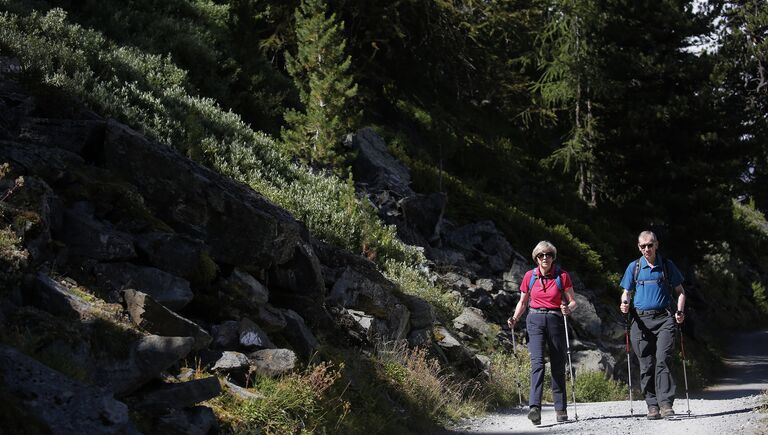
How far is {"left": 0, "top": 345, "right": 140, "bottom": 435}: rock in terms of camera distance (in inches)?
157

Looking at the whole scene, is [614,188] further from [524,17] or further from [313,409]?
[313,409]

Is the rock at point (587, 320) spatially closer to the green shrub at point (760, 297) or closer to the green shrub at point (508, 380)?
the green shrub at point (508, 380)

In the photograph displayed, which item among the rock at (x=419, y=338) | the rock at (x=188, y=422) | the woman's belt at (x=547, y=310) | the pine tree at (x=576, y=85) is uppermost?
the pine tree at (x=576, y=85)

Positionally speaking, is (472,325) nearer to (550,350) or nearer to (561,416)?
(550,350)

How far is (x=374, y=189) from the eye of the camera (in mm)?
17094

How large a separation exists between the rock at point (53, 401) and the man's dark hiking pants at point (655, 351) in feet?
21.4

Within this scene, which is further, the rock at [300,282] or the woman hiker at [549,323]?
the rock at [300,282]

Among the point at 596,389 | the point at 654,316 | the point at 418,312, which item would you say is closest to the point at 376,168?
the point at 418,312

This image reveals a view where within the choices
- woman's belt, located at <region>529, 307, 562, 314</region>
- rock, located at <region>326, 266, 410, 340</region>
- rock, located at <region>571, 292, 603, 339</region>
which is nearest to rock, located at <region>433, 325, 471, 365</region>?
rock, located at <region>326, 266, 410, 340</region>

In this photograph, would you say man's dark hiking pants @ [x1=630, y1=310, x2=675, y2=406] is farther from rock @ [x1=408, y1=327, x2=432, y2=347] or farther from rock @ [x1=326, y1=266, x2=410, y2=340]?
rock @ [x1=326, y1=266, x2=410, y2=340]

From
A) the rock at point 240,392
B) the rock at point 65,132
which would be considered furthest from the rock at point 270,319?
the rock at point 65,132

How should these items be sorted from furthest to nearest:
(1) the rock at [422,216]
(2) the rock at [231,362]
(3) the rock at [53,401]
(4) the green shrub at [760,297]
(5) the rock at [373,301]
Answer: (4) the green shrub at [760,297]
(1) the rock at [422,216]
(5) the rock at [373,301]
(2) the rock at [231,362]
(3) the rock at [53,401]

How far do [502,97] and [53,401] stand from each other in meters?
21.4

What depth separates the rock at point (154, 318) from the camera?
5.71m
